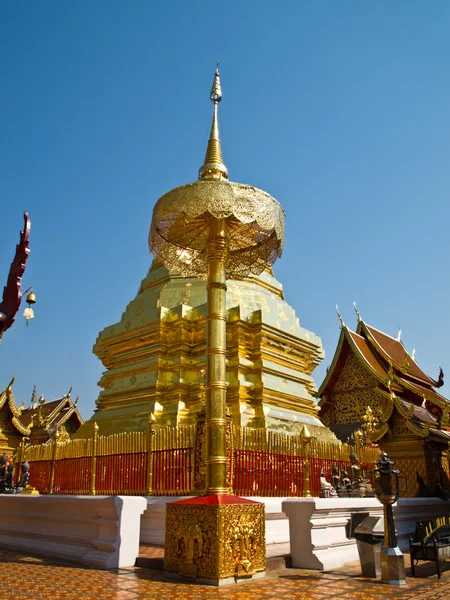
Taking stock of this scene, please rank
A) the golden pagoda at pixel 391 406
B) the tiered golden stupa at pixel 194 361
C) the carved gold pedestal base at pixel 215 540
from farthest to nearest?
the golden pagoda at pixel 391 406 → the tiered golden stupa at pixel 194 361 → the carved gold pedestal base at pixel 215 540

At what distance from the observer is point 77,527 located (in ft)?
20.6

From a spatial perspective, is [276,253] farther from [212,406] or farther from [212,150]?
[212,406]

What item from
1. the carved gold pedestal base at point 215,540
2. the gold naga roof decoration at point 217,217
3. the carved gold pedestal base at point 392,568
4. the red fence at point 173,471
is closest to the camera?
the carved gold pedestal base at point 215,540

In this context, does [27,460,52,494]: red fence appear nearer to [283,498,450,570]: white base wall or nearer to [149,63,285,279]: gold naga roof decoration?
[149,63,285,279]: gold naga roof decoration

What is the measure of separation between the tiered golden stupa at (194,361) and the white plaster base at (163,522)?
84.8 inches

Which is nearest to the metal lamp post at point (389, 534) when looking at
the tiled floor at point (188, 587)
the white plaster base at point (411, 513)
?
the tiled floor at point (188, 587)

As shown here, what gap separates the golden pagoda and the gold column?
23.4 feet

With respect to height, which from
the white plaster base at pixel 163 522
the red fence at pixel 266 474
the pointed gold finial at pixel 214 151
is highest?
the pointed gold finial at pixel 214 151

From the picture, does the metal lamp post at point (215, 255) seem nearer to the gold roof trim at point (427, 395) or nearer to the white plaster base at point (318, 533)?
the white plaster base at point (318, 533)

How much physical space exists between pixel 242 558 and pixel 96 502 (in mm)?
1843

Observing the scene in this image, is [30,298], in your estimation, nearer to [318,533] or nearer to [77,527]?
[77,527]

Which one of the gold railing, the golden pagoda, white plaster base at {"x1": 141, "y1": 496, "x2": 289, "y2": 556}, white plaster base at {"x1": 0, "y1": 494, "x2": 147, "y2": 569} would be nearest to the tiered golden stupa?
the gold railing

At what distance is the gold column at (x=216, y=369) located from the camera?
4.99m

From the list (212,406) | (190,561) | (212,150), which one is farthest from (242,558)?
(212,150)
